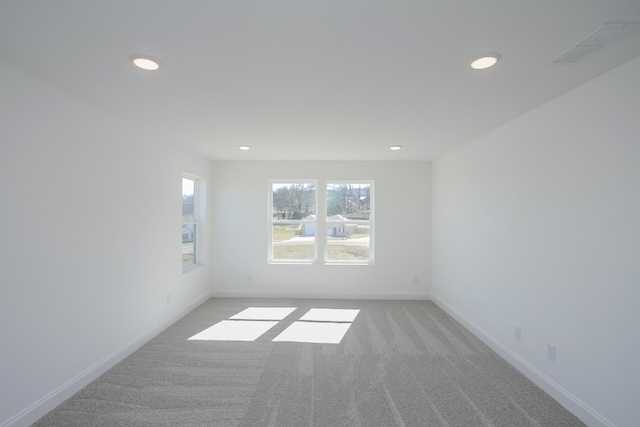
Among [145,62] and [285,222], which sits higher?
[145,62]

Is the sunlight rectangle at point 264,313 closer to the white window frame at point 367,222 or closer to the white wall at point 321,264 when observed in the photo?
the white wall at point 321,264

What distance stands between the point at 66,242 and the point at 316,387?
2.25 m

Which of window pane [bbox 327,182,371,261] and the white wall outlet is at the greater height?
window pane [bbox 327,182,371,261]

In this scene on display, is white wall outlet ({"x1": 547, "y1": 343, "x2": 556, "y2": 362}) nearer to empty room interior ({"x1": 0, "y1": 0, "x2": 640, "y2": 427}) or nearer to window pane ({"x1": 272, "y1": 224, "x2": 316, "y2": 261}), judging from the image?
empty room interior ({"x1": 0, "y1": 0, "x2": 640, "y2": 427})

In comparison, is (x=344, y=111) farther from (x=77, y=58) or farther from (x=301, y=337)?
(x=301, y=337)

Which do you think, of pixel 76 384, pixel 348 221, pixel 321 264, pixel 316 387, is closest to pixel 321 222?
pixel 348 221

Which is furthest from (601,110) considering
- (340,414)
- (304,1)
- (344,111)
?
(340,414)

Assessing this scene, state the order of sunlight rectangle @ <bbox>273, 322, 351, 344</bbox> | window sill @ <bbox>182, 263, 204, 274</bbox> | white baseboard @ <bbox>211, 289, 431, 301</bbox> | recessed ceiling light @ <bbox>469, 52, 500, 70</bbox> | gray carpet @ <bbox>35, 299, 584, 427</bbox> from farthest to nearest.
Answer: white baseboard @ <bbox>211, 289, 431, 301</bbox> < window sill @ <bbox>182, 263, 204, 274</bbox> < sunlight rectangle @ <bbox>273, 322, 351, 344</bbox> < gray carpet @ <bbox>35, 299, 584, 427</bbox> < recessed ceiling light @ <bbox>469, 52, 500, 70</bbox>

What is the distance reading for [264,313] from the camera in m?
4.52

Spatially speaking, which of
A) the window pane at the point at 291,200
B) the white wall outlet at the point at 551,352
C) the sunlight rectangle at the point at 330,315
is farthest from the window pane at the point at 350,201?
the white wall outlet at the point at 551,352

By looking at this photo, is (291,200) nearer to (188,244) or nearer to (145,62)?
(188,244)

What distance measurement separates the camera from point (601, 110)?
6.88 feet

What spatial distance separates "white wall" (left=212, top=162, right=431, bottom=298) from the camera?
534 centimetres

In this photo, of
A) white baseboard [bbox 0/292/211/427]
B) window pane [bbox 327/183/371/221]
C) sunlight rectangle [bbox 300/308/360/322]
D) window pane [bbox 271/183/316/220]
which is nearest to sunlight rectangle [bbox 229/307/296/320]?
sunlight rectangle [bbox 300/308/360/322]
